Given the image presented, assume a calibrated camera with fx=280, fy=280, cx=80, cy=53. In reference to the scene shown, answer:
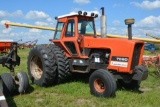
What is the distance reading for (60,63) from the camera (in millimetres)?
8484

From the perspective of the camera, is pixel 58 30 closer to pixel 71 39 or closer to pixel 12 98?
pixel 71 39

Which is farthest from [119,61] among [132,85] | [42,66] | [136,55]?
[42,66]

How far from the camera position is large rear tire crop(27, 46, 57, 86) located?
8.43 metres

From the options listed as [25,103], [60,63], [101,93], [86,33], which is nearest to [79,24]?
[86,33]

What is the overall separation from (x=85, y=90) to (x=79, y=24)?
214 cm

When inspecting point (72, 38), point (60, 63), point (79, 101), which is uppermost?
point (72, 38)

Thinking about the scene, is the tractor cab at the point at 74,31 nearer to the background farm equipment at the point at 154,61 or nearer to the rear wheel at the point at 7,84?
the rear wheel at the point at 7,84

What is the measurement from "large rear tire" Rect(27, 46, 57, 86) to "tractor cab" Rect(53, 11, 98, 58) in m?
0.62

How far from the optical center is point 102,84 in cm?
731

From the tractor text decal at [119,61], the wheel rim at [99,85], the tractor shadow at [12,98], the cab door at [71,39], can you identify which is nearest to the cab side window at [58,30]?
the cab door at [71,39]

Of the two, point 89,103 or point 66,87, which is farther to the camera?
point 66,87

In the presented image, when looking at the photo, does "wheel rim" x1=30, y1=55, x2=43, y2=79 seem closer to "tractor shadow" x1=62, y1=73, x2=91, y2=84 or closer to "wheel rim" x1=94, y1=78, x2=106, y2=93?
"tractor shadow" x1=62, y1=73, x2=91, y2=84

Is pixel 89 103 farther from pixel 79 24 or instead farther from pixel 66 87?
pixel 79 24

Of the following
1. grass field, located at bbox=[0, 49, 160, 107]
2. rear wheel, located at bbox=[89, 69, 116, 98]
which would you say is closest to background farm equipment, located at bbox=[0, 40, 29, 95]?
grass field, located at bbox=[0, 49, 160, 107]
